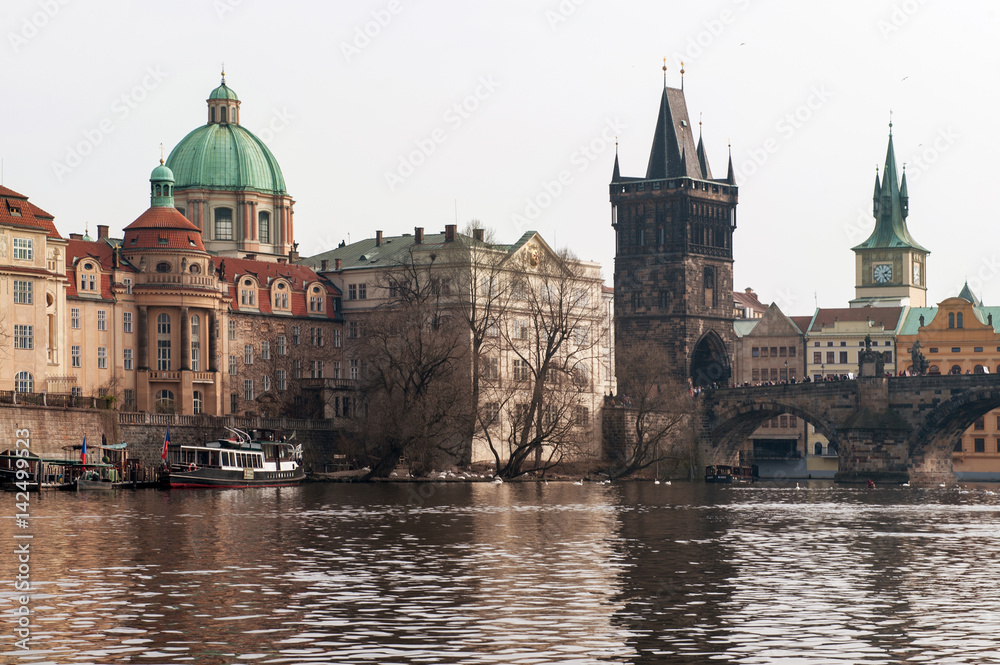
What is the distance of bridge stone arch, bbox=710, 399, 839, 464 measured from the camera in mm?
161125

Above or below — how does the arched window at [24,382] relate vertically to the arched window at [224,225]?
below

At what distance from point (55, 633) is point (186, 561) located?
1523 cm

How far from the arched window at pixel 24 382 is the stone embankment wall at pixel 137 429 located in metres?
6.25

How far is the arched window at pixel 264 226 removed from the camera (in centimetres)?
17050

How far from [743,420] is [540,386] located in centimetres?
4197

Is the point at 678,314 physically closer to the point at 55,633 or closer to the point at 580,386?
the point at 580,386

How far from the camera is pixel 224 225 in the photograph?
169625mm

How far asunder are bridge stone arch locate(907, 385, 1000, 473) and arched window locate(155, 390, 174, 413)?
60936 millimetres

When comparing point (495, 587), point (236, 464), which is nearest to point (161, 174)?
point (236, 464)

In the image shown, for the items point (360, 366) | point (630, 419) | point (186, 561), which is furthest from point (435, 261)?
point (186, 561)

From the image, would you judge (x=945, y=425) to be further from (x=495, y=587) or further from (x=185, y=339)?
(x=495, y=587)

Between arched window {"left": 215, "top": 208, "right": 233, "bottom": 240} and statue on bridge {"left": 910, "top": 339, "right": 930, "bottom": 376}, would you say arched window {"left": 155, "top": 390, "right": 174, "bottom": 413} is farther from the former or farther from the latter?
statue on bridge {"left": 910, "top": 339, "right": 930, "bottom": 376}

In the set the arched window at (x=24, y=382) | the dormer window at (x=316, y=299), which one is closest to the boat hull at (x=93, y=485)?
the arched window at (x=24, y=382)

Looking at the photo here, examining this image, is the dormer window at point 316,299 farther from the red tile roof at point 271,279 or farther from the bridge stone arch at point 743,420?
the bridge stone arch at point 743,420
